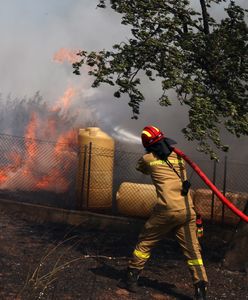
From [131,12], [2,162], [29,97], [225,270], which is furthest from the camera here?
[29,97]

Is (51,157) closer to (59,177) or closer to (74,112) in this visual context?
(59,177)

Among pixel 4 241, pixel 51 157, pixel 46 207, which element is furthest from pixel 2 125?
pixel 4 241

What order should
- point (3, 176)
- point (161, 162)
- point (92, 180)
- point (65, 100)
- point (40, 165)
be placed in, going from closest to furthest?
point (161, 162) → point (92, 180) → point (3, 176) → point (40, 165) → point (65, 100)

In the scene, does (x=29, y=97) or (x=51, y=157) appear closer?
(x=51, y=157)

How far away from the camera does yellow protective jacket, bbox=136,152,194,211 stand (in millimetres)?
5516

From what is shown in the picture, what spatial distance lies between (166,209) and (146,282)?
1.23m

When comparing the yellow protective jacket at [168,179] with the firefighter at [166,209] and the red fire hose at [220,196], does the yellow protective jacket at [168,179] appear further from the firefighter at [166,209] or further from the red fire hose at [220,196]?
the red fire hose at [220,196]

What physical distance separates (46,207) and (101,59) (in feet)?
14.4

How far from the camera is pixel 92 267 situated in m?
6.46

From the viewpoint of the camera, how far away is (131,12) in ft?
20.4

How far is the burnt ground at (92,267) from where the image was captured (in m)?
5.41

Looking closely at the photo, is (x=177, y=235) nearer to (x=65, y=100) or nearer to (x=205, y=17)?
(x=205, y=17)

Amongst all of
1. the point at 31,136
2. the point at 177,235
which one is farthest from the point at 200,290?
the point at 31,136

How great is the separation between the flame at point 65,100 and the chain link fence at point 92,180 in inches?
154
